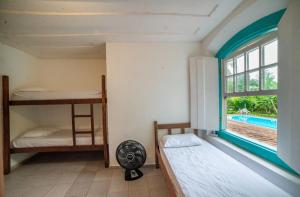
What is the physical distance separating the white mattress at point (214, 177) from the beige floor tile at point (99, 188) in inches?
38.2

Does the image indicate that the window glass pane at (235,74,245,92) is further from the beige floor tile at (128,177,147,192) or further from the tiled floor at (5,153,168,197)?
the beige floor tile at (128,177,147,192)

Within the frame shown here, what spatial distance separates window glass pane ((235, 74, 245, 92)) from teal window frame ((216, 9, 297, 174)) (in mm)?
393

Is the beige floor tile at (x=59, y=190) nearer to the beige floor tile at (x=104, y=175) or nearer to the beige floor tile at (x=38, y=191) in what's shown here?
the beige floor tile at (x=38, y=191)

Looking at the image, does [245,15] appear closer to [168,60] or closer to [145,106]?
[168,60]

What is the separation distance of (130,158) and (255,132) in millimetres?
1875

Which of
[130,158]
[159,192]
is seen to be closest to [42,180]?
[130,158]

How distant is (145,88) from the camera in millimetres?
3027

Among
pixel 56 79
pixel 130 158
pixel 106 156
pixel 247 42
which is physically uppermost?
pixel 247 42

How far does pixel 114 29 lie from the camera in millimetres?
2395

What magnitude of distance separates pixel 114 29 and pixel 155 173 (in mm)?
2484

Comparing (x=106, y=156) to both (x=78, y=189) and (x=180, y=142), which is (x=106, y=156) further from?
(x=180, y=142)

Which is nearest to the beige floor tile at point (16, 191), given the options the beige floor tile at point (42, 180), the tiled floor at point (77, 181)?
the tiled floor at point (77, 181)

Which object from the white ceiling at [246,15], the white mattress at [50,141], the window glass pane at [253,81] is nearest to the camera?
the white ceiling at [246,15]

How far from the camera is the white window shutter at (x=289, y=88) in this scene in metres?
1.14
